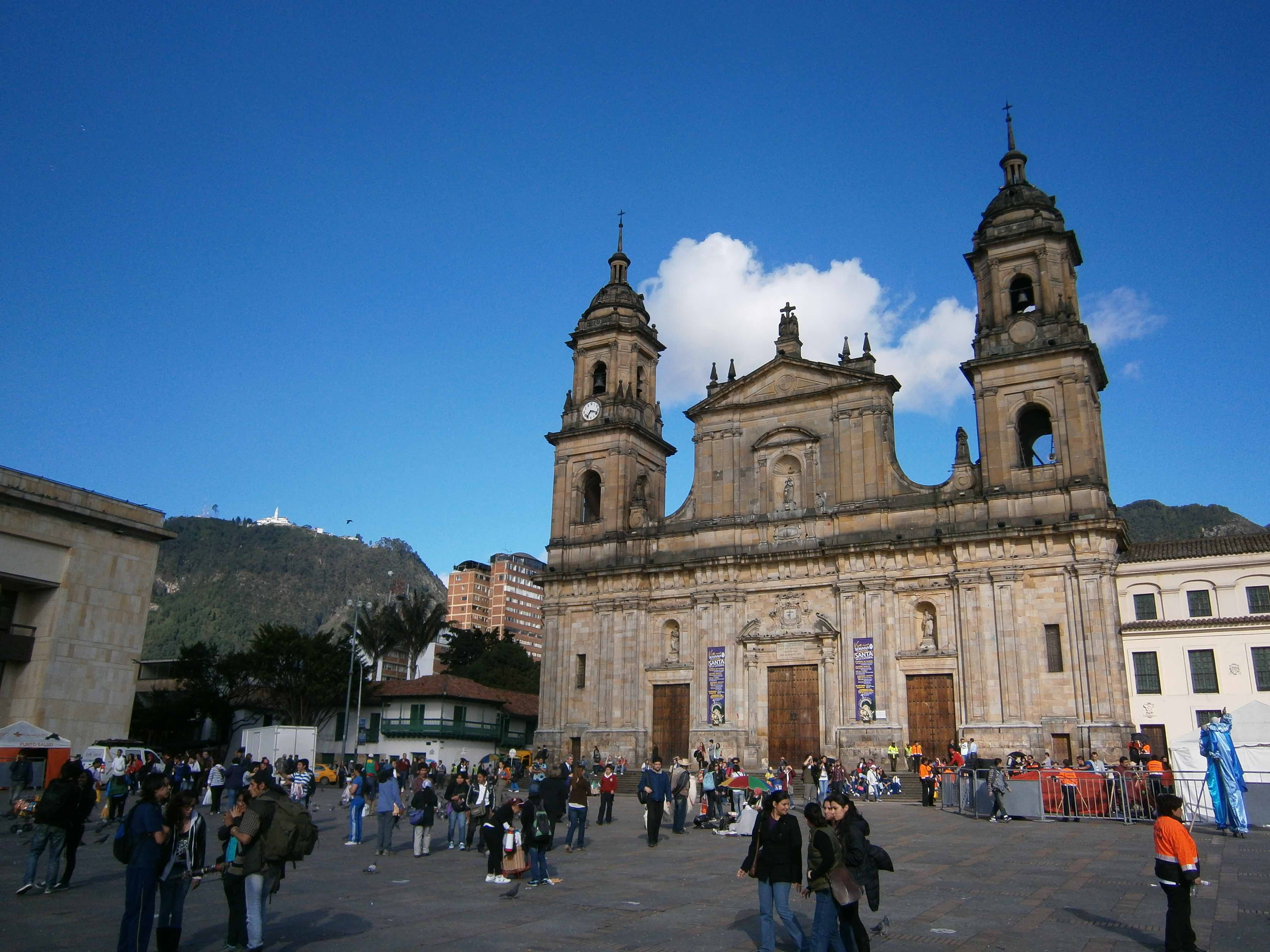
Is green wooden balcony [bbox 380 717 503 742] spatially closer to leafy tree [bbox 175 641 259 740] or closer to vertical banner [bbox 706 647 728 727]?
leafy tree [bbox 175 641 259 740]

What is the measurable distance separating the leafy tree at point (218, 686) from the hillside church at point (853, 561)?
21754mm

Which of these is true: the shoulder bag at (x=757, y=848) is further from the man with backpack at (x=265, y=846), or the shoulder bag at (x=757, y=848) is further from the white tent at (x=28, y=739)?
the white tent at (x=28, y=739)

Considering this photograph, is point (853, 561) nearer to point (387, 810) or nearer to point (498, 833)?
point (387, 810)

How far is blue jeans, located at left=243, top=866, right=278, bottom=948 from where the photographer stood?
9.12 m

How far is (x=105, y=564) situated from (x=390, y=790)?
23.4 m

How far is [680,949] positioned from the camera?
31.8 feet

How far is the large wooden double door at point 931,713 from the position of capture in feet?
110

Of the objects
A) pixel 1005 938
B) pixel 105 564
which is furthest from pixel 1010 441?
pixel 105 564

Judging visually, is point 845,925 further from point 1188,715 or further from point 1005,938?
point 1188,715

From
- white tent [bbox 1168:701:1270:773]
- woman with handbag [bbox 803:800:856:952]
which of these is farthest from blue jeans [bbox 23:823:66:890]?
white tent [bbox 1168:701:1270:773]

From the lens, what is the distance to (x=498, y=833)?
13.7m

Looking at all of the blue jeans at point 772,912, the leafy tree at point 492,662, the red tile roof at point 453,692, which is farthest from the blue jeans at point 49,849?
the leafy tree at point 492,662

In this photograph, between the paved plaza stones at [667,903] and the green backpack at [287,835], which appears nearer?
the green backpack at [287,835]

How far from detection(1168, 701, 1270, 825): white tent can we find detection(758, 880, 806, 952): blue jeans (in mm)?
14498
